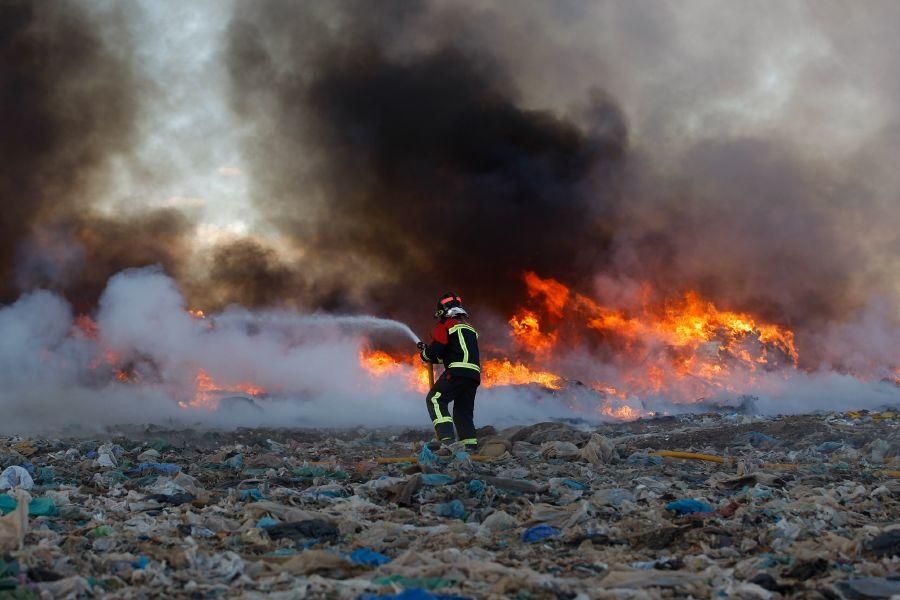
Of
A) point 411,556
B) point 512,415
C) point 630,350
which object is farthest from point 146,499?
point 630,350

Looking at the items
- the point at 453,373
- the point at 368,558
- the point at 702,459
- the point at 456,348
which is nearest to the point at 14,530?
the point at 368,558

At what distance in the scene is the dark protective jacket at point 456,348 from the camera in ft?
35.9

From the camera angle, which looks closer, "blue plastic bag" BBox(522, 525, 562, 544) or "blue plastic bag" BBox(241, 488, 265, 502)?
"blue plastic bag" BBox(522, 525, 562, 544)

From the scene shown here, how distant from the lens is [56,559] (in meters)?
4.57

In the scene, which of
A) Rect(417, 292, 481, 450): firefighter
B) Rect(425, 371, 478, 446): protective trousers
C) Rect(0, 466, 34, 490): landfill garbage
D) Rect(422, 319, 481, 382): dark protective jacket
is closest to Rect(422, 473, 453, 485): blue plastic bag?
Rect(425, 371, 478, 446): protective trousers

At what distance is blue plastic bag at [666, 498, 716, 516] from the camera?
6.38 metres

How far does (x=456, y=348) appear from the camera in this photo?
1110cm

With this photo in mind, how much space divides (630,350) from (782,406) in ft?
19.1

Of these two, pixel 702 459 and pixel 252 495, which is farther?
pixel 702 459

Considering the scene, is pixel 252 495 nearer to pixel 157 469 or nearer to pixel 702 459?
pixel 157 469

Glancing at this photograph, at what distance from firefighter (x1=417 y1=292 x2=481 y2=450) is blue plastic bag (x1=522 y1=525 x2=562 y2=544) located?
4946mm

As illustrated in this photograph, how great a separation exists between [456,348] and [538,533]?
5.51 metres

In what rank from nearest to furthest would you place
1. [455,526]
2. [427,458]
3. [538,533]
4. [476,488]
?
1. [538,533]
2. [455,526]
3. [476,488]
4. [427,458]

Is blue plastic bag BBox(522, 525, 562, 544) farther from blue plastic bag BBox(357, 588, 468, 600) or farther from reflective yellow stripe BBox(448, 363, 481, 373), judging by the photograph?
reflective yellow stripe BBox(448, 363, 481, 373)
